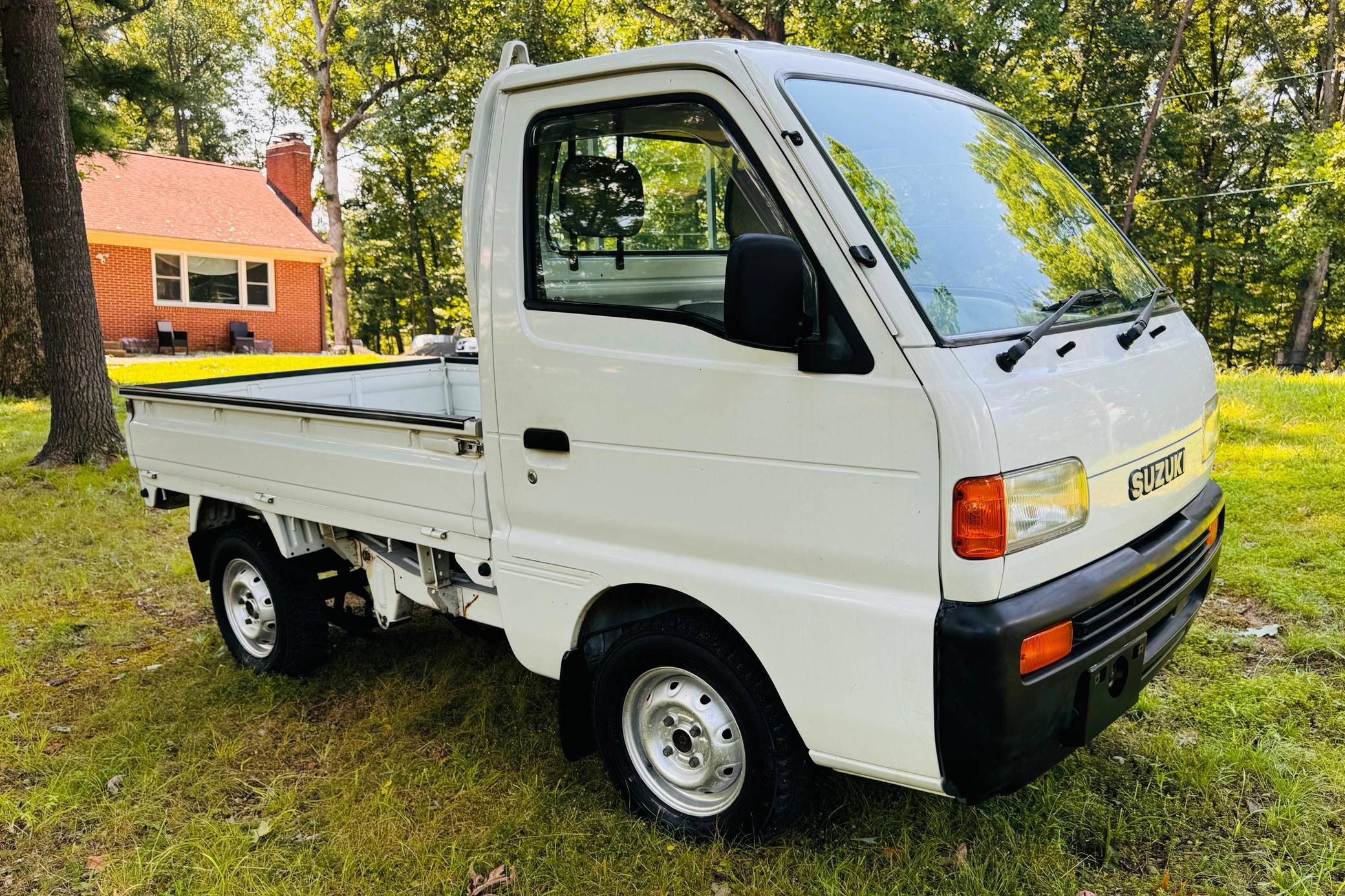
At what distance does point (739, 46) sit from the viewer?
280 centimetres

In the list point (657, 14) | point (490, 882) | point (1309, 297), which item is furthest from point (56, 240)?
point (1309, 297)

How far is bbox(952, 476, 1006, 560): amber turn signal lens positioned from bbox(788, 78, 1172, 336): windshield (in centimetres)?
41

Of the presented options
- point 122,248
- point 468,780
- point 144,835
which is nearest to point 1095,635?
point 468,780

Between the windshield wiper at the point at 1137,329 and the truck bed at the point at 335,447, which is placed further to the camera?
the truck bed at the point at 335,447

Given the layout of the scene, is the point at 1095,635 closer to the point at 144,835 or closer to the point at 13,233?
the point at 144,835

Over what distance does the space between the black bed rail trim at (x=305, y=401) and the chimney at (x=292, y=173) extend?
2614 cm

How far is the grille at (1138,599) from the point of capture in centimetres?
262

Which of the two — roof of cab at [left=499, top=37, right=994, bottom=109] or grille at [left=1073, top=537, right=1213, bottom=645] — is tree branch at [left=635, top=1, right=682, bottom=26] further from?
grille at [left=1073, top=537, right=1213, bottom=645]

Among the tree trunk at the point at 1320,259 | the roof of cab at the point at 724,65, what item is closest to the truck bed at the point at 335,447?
the roof of cab at the point at 724,65

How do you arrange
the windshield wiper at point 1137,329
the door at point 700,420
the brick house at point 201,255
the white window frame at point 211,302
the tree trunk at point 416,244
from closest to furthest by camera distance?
the door at point 700,420 → the windshield wiper at point 1137,329 → the brick house at point 201,255 → the white window frame at point 211,302 → the tree trunk at point 416,244

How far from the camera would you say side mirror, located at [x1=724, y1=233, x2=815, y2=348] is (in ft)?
7.95

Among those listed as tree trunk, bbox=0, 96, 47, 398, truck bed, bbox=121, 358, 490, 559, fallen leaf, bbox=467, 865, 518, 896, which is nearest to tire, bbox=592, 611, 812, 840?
fallen leaf, bbox=467, 865, 518, 896

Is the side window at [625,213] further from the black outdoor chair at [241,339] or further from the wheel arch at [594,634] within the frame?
the black outdoor chair at [241,339]

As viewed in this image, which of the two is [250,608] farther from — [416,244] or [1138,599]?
[416,244]
